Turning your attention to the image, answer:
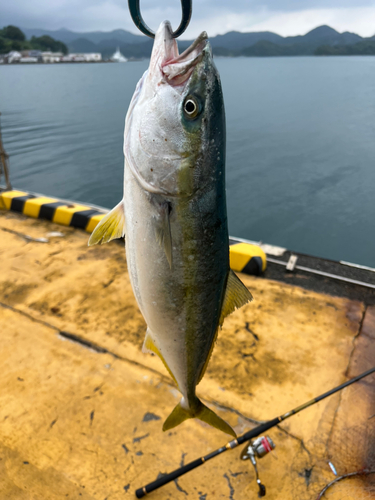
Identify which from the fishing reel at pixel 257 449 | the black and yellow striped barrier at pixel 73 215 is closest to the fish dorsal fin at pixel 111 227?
the fishing reel at pixel 257 449

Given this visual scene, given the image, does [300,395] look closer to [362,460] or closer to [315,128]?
[362,460]

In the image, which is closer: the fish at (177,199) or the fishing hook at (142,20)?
the fishing hook at (142,20)

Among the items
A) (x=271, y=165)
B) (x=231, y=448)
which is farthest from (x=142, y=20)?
(x=271, y=165)

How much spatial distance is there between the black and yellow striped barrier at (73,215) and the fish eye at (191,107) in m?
4.14

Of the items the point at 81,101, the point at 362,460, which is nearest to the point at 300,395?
the point at 362,460

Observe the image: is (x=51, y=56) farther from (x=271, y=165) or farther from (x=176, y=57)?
(x=176, y=57)

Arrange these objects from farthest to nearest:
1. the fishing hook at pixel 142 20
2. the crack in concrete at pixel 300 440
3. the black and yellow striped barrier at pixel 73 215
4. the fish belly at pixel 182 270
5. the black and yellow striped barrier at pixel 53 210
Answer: the black and yellow striped barrier at pixel 53 210 < the black and yellow striped barrier at pixel 73 215 < the crack in concrete at pixel 300 440 < the fish belly at pixel 182 270 < the fishing hook at pixel 142 20

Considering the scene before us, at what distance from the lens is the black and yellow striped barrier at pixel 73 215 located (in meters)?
5.41

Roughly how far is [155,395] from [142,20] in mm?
3207

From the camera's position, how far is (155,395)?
3.46 metres

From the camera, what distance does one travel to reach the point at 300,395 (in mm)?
3486

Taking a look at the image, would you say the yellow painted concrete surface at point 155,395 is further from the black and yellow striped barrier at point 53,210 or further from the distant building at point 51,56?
the distant building at point 51,56

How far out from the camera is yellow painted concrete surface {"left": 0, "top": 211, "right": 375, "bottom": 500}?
279 cm

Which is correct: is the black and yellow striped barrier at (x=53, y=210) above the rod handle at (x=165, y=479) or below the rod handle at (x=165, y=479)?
above
